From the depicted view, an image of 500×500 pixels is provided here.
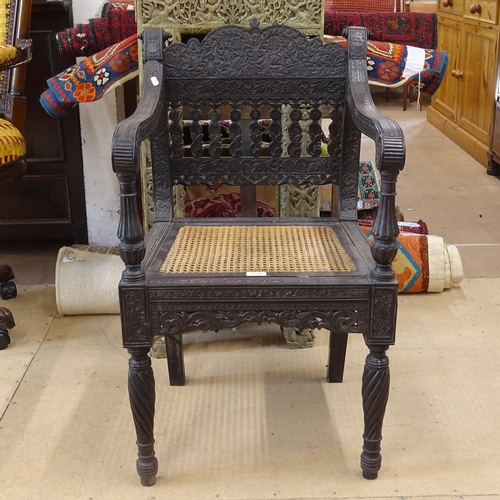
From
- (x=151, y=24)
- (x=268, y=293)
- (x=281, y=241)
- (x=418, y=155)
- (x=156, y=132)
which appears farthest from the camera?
(x=418, y=155)

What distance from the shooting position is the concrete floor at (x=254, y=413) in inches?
66.1

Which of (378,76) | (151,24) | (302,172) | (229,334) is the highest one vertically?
(151,24)

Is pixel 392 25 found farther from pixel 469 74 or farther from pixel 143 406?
pixel 469 74

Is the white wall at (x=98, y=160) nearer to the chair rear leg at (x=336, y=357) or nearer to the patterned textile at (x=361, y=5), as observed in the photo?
the chair rear leg at (x=336, y=357)

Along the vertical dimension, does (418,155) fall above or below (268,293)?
below

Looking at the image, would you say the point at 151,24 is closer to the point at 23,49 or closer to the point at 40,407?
the point at 23,49

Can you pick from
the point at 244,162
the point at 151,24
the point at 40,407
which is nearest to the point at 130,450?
the point at 40,407

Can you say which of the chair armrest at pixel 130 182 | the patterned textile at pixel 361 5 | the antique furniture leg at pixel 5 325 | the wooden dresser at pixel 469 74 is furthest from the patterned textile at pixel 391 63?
the wooden dresser at pixel 469 74

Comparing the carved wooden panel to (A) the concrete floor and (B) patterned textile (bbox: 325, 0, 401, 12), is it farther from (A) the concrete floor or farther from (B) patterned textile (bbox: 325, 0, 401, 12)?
(B) patterned textile (bbox: 325, 0, 401, 12)

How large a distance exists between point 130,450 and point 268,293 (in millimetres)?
582

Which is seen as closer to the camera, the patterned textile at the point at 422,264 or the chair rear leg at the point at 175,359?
the chair rear leg at the point at 175,359

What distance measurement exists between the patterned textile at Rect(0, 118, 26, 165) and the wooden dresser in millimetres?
2929

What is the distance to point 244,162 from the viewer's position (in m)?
1.95

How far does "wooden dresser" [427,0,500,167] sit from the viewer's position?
14.6 ft
